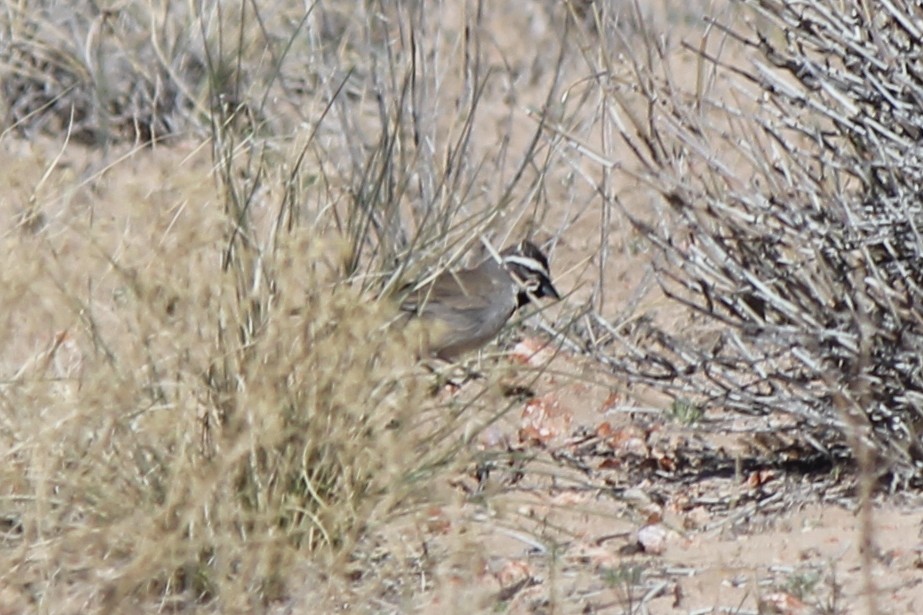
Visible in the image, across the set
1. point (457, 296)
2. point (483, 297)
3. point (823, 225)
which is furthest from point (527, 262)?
point (823, 225)

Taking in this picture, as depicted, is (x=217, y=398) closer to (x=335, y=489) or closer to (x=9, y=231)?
(x=335, y=489)

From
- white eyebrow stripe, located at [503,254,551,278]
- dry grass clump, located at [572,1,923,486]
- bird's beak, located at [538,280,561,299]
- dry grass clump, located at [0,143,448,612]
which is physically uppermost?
dry grass clump, located at [572,1,923,486]

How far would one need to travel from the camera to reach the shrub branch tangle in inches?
196

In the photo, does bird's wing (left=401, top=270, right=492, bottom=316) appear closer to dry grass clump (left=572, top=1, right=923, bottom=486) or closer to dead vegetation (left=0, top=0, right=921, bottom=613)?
dead vegetation (left=0, top=0, right=921, bottom=613)

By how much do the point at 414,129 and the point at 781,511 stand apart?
7.59ft

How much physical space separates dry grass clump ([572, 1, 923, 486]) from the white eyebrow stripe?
1.85m

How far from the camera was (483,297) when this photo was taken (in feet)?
23.7

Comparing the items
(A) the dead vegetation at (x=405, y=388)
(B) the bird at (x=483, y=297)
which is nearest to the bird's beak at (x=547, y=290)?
(B) the bird at (x=483, y=297)

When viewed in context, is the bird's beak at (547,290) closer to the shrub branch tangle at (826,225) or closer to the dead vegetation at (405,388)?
the dead vegetation at (405,388)

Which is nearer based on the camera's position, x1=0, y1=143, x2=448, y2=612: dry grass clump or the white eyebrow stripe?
x1=0, y1=143, x2=448, y2=612: dry grass clump

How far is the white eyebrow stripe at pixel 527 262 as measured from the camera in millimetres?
7285

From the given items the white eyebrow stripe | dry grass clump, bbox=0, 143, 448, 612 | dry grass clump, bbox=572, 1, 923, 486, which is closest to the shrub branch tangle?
dry grass clump, bbox=572, 1, 923, 486

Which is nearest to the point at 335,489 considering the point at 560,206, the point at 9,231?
the point at 9,231

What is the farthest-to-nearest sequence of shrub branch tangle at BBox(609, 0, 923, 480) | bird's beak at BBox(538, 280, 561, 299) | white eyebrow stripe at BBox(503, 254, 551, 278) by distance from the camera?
1. bird's beak at BBox(538, 280, 561, 299)
2. white eyebrow stripe at BBox(503, 254, 551, 278)
3. shrub branch tangle at BBox(609, 0, 923, 480)
